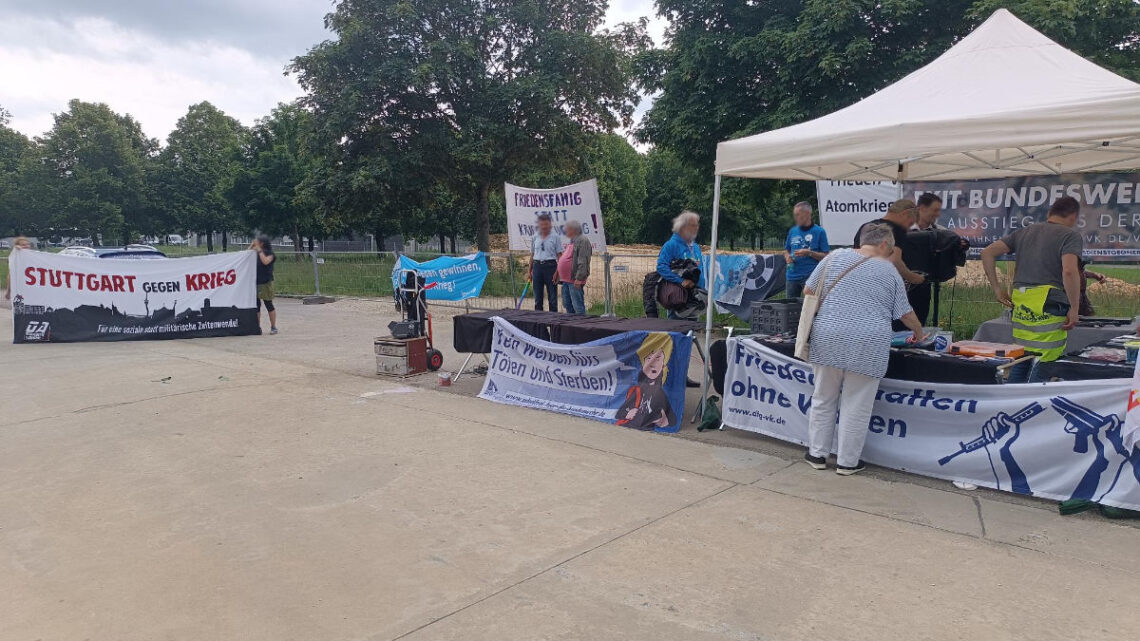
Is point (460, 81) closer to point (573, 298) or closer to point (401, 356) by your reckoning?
point (573, 298)

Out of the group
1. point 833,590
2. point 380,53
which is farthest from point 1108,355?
point 380,53

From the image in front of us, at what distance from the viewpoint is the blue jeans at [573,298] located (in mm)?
9773

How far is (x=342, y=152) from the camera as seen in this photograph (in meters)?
24.4

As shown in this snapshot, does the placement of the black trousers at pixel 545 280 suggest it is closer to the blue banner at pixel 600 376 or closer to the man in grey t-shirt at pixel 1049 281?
the blue banner at pixel 600 376

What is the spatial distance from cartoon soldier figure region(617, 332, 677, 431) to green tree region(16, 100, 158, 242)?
1822 inches

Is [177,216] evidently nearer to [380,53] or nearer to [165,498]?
[380,53]

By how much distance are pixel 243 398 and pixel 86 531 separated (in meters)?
3.63

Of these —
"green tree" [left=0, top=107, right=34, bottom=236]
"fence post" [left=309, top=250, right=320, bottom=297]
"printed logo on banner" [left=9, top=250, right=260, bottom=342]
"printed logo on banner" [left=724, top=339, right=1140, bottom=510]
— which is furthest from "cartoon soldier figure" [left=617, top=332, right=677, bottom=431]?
"green tree" [left=0, top=107, right=34, bottom=236]

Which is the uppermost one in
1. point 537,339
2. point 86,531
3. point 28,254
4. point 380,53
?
point 380,53

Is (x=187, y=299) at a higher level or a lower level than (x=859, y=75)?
lower

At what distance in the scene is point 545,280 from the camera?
10.5 m

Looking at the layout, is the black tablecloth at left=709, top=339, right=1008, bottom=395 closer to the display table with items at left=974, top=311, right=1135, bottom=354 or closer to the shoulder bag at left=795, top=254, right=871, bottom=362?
the shoulder bag at left=795, top=254, right=871, bottom=362

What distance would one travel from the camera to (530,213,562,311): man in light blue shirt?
10219mm

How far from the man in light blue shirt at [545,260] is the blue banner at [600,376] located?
2.82 m
